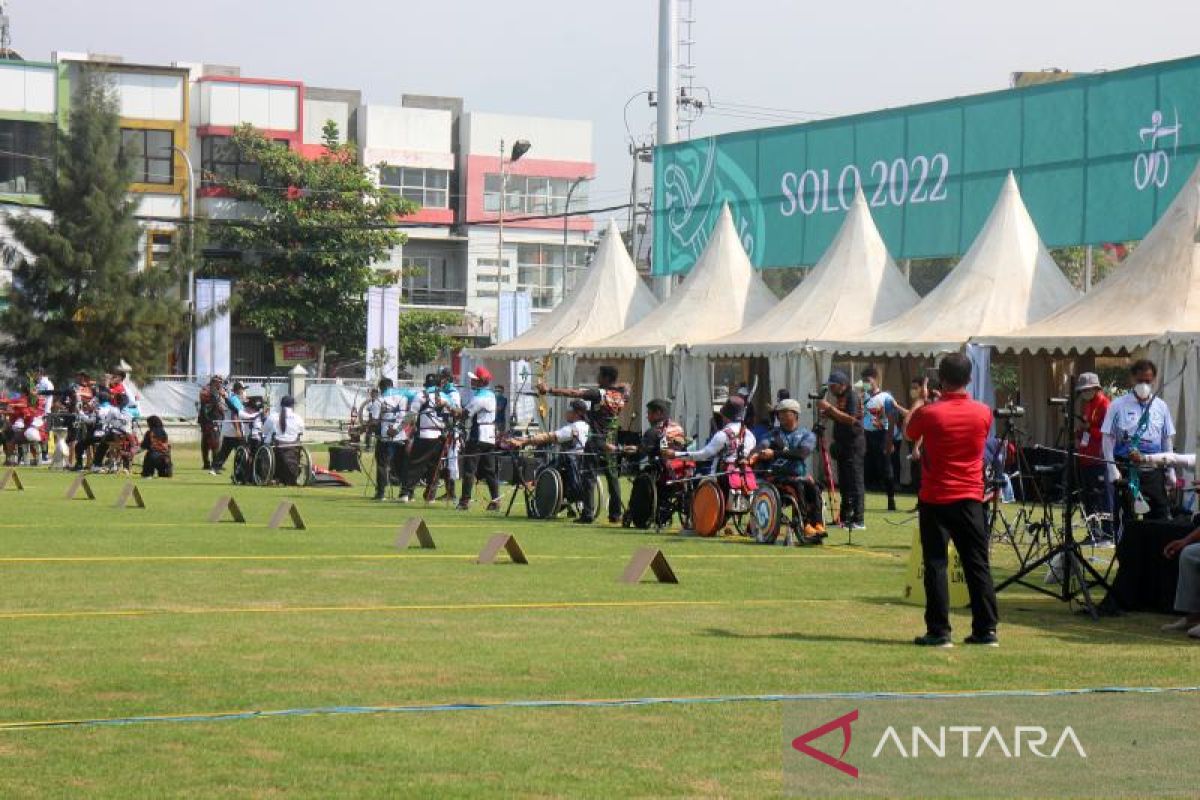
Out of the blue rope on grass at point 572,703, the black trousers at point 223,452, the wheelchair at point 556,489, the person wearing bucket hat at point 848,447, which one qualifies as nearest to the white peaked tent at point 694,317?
the black trousers at point 223,452

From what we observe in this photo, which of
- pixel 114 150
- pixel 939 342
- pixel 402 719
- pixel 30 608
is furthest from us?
pixel 114 150

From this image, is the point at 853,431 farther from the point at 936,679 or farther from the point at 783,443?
the point at 936,679

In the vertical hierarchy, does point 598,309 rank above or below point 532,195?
below

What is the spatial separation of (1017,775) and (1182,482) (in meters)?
12.9

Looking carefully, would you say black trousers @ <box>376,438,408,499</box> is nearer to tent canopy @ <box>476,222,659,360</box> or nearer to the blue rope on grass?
tent canopy @ <box>476,222,659,360</box>

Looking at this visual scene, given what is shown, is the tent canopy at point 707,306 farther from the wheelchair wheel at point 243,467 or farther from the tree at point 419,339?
the tree at point 419,339

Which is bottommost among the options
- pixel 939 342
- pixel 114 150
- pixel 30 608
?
pixel 30 608

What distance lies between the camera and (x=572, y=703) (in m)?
9.30

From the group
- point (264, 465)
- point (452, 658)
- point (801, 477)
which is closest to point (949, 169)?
point (264, 465)

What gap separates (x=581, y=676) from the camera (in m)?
10.3

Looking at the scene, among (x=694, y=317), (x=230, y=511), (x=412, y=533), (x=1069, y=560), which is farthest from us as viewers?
(x=694, y=317)

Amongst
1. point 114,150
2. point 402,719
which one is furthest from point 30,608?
point 114,150

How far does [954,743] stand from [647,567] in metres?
7.06

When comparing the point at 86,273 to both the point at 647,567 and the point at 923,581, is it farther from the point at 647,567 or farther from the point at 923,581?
the point at 923,581
